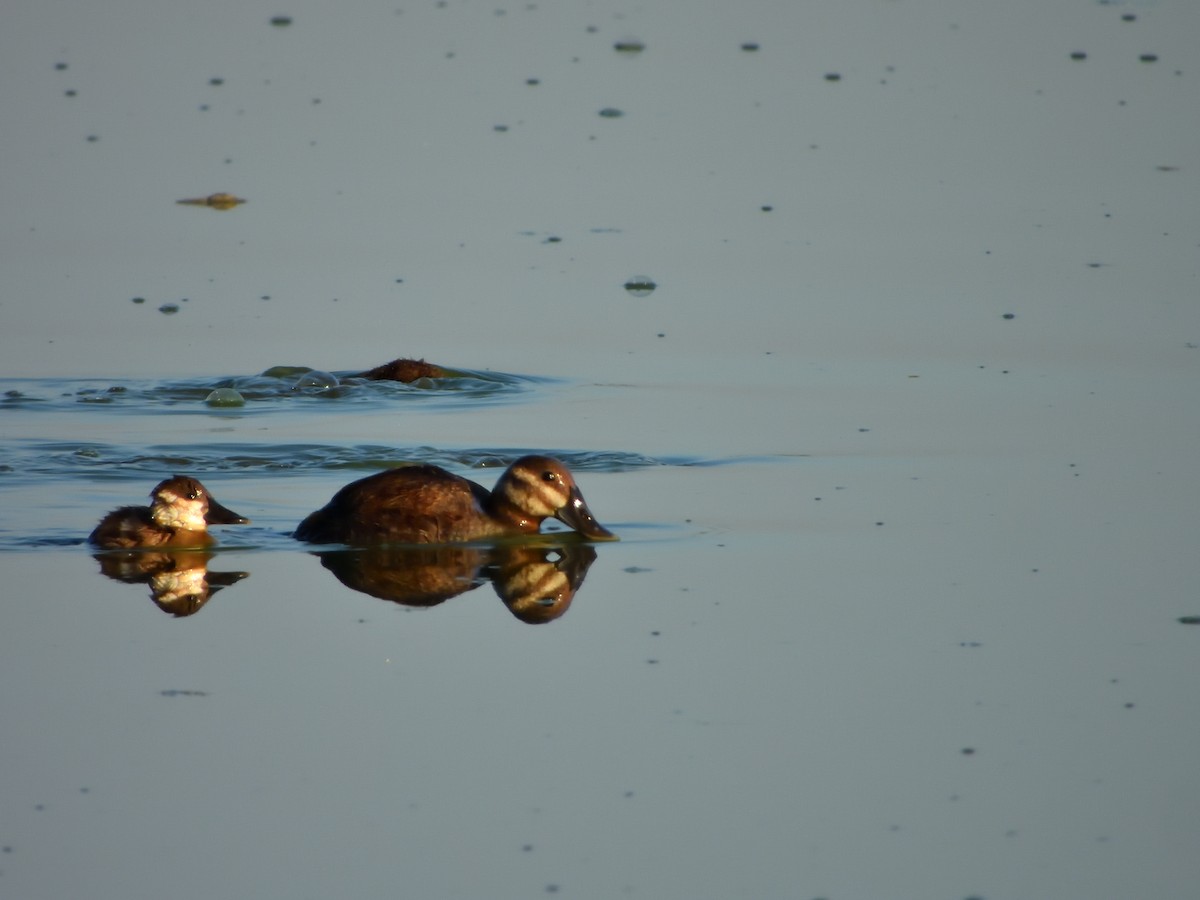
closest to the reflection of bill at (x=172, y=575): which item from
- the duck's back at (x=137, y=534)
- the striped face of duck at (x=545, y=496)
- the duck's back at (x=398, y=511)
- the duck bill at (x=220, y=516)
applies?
the duck's back at (x=137, y=534)

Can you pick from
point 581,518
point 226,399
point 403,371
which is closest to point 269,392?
point 226,399

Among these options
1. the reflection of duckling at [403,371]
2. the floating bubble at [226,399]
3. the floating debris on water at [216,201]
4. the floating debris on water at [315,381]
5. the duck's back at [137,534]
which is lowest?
the duck's back at [137,534]

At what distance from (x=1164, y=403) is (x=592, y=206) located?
556 cm

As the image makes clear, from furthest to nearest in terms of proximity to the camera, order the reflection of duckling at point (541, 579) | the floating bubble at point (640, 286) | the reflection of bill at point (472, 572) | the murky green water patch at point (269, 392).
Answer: the floating bubble at point (640, 286)
the murky green water patch at point (269, 392)
the reflection of bill at point (472, 572)
the reflection of duckling at point (541, 579)

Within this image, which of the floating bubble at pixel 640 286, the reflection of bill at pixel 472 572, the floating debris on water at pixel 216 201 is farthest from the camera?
the floating debris on water at pixel 216 201

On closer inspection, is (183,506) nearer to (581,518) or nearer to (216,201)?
(581,518)

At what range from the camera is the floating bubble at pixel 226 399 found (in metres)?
11.4

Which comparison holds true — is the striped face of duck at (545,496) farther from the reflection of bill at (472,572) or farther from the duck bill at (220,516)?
the duck bill at (220,516)

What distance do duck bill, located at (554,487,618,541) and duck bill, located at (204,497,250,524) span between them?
143cm

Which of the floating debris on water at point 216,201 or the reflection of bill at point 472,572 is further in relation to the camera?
the floating debris on water at point 216,201

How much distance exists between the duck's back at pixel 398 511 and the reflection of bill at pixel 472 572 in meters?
0.07

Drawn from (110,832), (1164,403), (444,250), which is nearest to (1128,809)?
(110,832)

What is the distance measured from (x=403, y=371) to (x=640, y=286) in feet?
7.75

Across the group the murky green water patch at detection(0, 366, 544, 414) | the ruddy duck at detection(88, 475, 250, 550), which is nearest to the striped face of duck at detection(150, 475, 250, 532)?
the ruddy duck at detection(88, 475, 250, 550)
